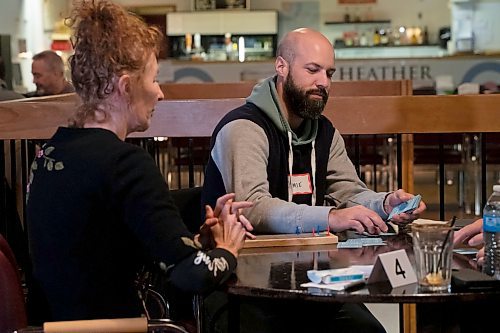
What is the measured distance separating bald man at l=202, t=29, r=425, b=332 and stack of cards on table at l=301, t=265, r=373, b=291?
49 cm

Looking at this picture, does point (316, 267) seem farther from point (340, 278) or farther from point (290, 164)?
point (290, 164)

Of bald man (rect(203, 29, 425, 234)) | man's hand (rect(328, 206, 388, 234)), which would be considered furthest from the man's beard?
man's hand (rect(328, 206, 388, 234))

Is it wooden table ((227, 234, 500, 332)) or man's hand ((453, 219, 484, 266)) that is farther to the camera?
man's hand ((453, 219, 484, 266))

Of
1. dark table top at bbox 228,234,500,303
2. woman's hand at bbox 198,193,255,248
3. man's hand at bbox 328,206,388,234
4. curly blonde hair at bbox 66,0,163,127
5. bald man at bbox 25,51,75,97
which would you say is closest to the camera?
dark table top at bbox 228,234,500,303

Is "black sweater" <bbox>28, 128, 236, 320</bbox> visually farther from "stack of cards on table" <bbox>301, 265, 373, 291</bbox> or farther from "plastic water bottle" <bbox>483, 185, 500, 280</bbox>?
"plastic water bottle" <bbox>483, 185, 500, 280</bbox>

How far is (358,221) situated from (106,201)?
783mm

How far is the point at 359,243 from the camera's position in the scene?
7.43ft

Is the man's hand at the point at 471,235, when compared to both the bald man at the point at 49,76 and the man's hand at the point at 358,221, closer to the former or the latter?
the man's hand at the point at 358,221

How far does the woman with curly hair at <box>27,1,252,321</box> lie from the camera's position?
5.89 ft

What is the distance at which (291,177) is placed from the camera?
266 centimetres

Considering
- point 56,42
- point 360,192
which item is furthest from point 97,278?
point 56,42

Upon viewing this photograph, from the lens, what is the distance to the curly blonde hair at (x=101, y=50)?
1.89m

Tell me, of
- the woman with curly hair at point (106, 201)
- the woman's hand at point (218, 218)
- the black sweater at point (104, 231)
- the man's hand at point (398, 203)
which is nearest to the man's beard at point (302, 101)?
the man's hand at point (398, 203)

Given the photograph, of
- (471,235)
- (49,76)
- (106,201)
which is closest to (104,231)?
(106,201)
